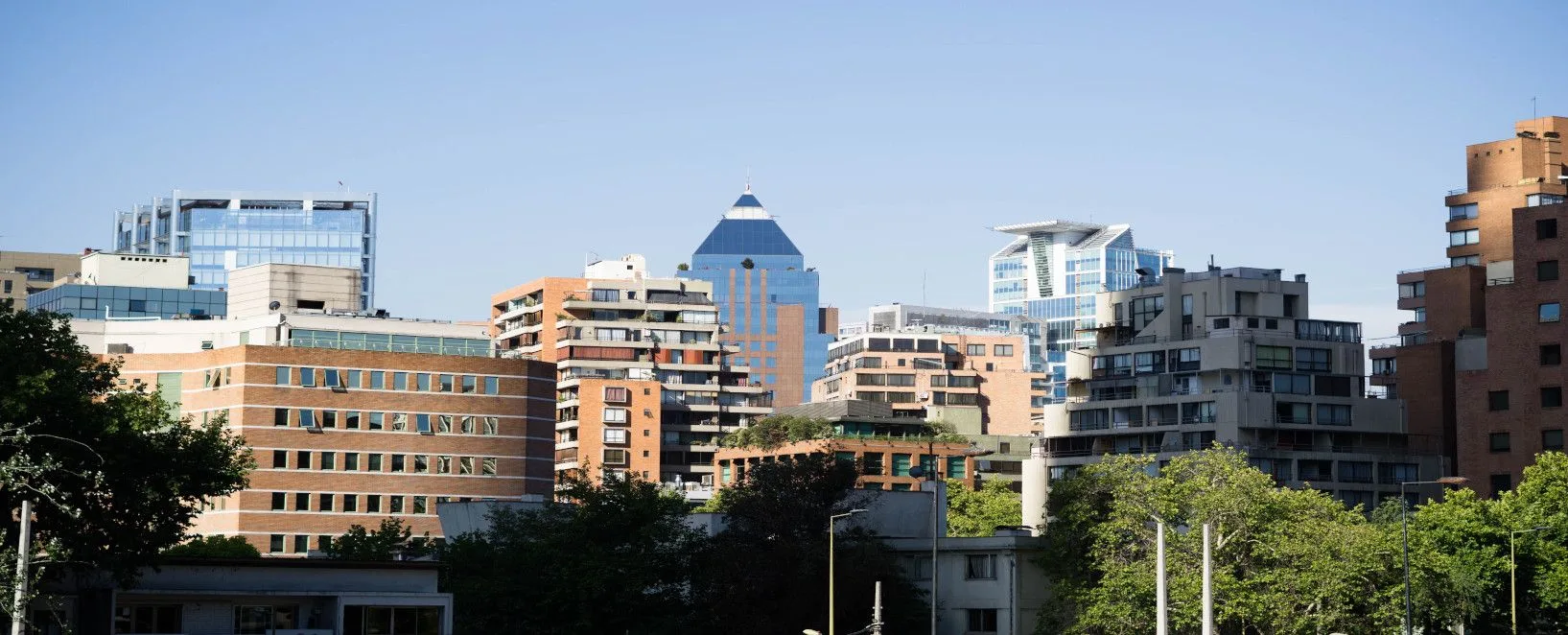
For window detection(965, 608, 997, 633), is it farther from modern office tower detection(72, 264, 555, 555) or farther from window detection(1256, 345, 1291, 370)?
window detection(1256, 345, 1291, 370)

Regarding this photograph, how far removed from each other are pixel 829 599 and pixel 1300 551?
23672 mm

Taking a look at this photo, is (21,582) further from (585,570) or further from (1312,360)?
(1312,360)

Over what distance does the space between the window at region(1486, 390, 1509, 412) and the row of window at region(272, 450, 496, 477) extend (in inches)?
2999

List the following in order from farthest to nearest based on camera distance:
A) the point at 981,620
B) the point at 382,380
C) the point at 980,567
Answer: the point at 382,380 → the point at 980,567 → the point at 981,620

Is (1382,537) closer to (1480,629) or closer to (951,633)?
(1480,629)

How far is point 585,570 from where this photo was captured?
10906cm

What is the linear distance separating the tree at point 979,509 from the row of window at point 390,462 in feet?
124

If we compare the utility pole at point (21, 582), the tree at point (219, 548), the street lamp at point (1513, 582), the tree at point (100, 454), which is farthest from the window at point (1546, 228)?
the utility pole at point (21, 582)

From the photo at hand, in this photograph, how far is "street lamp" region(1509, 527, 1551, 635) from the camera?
4440 inches

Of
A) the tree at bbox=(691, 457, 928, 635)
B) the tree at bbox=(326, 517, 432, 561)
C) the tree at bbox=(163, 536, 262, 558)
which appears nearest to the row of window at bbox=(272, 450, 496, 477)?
the tree at bbox=(163, 536, 262, 558)

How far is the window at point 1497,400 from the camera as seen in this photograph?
506 feet

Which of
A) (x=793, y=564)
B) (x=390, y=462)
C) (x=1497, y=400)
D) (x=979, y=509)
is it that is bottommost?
(x=793, y=564)

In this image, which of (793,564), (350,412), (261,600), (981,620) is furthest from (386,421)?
(261,600)

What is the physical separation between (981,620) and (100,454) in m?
51.3
